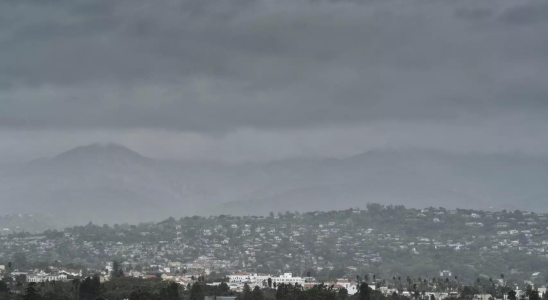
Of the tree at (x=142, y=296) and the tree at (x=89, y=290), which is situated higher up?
the tree at (x=89, y=290)

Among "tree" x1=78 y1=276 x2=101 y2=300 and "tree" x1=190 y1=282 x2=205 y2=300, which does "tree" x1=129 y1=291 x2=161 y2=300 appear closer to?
"tree" x1=78 y1=276 x2=101 y2=300

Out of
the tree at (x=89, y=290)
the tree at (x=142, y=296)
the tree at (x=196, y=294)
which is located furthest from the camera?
the tree at (x=196, y=294)

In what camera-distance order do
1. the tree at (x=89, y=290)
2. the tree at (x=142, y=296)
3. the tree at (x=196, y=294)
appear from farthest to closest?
the tree at (x=196, y=294), the tree at (x=89, y=290), the tree at (x=142, y=296)

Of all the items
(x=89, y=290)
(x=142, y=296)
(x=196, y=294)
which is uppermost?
(x=89, y=290)

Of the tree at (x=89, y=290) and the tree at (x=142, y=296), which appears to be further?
the tree at (x=89, y=290)

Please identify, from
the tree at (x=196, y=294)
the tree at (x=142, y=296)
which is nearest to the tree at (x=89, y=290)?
the tree at (x=196, y=294)

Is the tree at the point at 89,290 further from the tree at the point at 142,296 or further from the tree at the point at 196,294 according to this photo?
the tree at the point at 142,296

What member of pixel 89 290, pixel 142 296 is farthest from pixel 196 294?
pixel 142 296

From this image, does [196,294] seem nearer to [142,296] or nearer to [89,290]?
[89,290]


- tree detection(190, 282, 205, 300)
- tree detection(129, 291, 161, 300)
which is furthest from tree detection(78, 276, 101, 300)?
tree detection(129, 291, 161, 300)

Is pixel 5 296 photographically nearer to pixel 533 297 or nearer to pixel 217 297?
pixel 217 297

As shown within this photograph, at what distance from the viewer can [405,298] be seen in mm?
193750

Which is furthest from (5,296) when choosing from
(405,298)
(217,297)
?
(405,298)

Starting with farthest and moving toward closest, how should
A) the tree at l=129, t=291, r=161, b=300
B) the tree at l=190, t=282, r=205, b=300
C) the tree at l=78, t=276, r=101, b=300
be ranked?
the tree at l=190, t=282, r=205, b=300, the tree at l=78, t=276, r=101, b=300, the tree at l=129, t=291, r=161, b=300
